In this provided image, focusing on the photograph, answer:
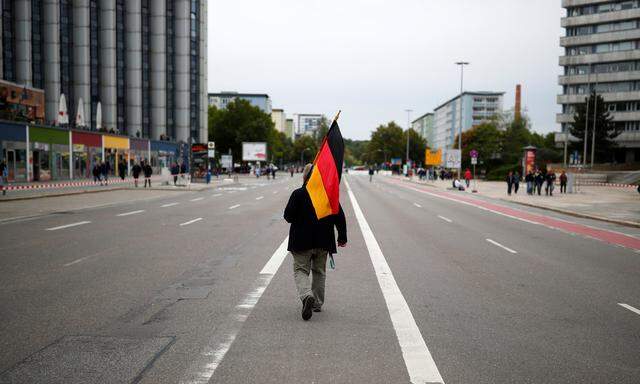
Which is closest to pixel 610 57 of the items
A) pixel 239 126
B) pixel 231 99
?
pixel 239 126

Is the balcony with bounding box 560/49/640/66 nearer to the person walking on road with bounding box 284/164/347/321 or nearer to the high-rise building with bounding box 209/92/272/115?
the person walking on road with bounding box 284/164/347/321

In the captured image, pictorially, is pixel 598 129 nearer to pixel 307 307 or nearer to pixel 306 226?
pixel 306 226

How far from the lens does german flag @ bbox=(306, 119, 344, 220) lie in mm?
5867

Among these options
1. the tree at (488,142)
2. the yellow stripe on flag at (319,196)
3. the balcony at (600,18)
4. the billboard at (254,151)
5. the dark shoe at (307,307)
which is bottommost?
the dark shoe at (307,307)

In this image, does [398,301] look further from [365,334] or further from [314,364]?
[314,364]

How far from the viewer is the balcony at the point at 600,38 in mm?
78125

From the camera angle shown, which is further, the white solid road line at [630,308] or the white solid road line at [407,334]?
the white solid road line at [630,308]

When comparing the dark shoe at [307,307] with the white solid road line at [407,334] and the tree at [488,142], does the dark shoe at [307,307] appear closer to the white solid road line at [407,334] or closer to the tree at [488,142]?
the white solid road line at [407,334]

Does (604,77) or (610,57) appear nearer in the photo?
(610,57)

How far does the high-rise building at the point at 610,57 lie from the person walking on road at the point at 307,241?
3176 inches

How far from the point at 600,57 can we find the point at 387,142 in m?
93.7

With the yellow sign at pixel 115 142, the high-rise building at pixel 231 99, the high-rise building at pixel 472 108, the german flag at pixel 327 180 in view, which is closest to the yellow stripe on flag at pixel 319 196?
the german flag at pixel 327 180

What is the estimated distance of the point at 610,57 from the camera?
80.2 meters

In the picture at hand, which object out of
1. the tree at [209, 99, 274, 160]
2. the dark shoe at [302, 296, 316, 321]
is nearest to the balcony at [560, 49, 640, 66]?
the tree at [209, 99, 274, 160]
